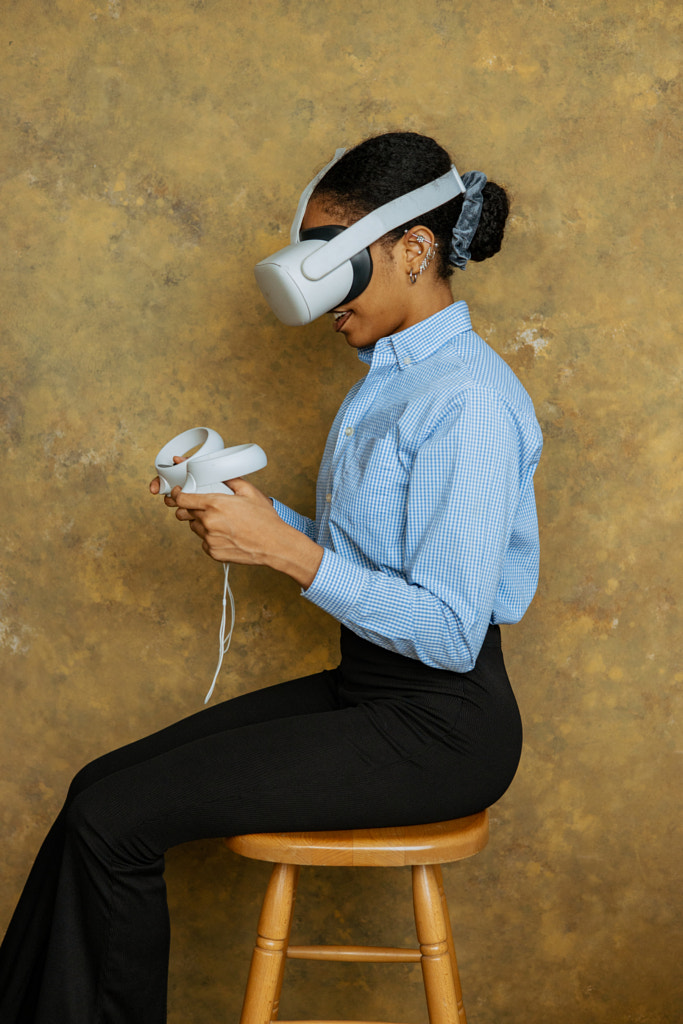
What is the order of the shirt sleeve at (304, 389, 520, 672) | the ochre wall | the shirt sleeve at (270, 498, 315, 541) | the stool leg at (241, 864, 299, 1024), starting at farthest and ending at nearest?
the ochre wall, the shirt sleeve at (270, 498, 315, 541), the stool leg at (241, 864, 299, 1024), the shirt sleeve at (304, 389, 520, 672)

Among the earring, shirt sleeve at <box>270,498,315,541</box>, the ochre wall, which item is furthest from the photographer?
the ochre wall

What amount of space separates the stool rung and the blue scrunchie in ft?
3.44

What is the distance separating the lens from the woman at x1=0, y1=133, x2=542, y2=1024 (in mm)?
977

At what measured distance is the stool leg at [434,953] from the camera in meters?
1.08

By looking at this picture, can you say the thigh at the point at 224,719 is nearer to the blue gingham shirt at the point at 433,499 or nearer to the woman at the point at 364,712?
the woman at the point at 364,712

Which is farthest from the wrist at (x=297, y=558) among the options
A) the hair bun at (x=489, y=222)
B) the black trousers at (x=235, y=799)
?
the hair bun at (x=489, y=222)

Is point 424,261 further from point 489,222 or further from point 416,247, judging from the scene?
point 489,222

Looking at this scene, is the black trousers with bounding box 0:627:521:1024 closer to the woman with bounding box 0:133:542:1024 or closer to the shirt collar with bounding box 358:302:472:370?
the woman with bounding box 0:133:542:1024

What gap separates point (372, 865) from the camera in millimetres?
1005

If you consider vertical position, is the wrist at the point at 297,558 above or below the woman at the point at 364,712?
above

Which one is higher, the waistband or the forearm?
the forearm


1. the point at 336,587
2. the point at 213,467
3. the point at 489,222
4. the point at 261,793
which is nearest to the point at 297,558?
the point at 336,587

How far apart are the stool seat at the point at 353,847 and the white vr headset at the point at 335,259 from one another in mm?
709

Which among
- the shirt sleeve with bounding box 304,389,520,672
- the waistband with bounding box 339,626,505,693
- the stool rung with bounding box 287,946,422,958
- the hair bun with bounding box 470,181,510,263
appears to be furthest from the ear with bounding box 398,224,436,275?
the stool rung with bounding box 287,946,422,958
